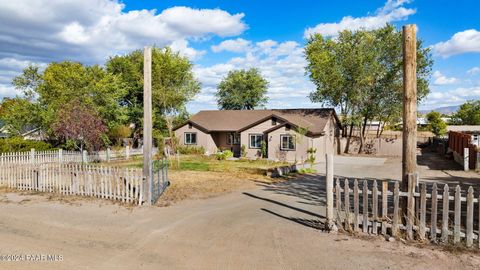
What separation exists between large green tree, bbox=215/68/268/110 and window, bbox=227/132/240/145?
1036 inches

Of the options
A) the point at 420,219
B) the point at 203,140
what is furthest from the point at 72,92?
A: the point at 420,219

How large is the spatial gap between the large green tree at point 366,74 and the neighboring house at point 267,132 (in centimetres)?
339

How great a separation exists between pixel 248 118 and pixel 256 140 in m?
5.27

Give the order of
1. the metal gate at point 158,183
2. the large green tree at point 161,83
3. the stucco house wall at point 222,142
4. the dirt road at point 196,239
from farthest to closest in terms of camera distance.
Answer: the large green tree at point 161,83
the stucco house wall at point 222,142
the metal gate at point 158,183
the dirt road at point 196,239

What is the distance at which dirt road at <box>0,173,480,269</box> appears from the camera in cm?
662

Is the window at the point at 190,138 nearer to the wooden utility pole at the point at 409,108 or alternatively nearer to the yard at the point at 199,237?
the yard at the point at 199,237

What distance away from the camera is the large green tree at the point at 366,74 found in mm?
36875

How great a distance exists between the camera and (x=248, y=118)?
37281 millimetres

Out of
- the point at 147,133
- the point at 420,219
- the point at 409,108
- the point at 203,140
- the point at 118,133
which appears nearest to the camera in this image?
the point at 420,219

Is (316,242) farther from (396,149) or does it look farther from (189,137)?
(396,149)

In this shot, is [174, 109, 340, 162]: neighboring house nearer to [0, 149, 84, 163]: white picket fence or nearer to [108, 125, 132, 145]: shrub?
[108, 125, 132, 145]: shrub

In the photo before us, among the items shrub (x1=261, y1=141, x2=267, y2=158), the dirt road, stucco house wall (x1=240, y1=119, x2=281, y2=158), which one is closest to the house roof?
stucco house wall (x1=240, y1=119, x2=281, y2=158)

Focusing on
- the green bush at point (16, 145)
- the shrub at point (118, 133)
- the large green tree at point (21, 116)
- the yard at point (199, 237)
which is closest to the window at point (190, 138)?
the shrub at point (118, 133)

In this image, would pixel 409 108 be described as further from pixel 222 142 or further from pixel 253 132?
pixel 222 142
